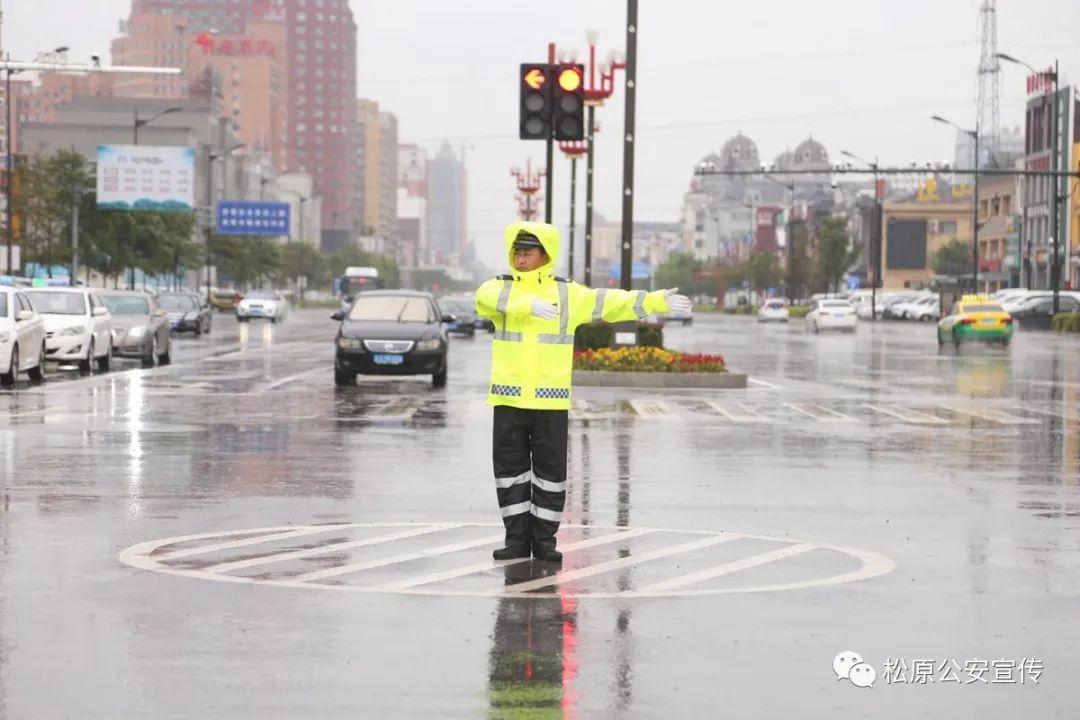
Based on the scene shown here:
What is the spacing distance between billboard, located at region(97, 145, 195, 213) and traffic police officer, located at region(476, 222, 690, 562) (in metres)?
75.3

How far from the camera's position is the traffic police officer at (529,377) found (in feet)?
34.3

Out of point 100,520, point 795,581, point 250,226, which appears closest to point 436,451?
point 100,520

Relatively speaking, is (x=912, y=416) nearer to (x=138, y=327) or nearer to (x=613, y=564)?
(x=613, y=564)

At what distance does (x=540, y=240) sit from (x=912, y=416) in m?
13.9

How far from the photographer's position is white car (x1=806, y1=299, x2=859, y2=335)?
75.4 metres

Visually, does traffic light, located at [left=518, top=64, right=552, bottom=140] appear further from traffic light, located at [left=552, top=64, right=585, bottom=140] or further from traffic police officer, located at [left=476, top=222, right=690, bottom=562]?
traffic police officer, located at [left=476, top=222, right=690, bottom=562]

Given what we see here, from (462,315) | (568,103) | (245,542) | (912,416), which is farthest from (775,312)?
(245,542)

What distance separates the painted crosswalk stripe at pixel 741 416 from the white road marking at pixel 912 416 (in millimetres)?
1669

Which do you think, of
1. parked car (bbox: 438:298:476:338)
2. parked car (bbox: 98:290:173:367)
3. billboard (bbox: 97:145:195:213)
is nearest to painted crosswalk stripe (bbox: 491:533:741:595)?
parked car (bbox: 98:290:173:367)

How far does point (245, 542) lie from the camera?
10922mm

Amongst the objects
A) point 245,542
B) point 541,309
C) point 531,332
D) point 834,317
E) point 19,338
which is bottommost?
point 834,317

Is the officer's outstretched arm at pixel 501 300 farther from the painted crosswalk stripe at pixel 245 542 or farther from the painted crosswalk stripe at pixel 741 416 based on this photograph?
the painted crosswalk stripe at pixel 741 416

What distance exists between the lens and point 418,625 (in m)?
8.16

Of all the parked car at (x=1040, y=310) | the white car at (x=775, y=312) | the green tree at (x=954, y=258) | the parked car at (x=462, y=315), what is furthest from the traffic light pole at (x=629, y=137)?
the green tree at (x=954, y=258)
